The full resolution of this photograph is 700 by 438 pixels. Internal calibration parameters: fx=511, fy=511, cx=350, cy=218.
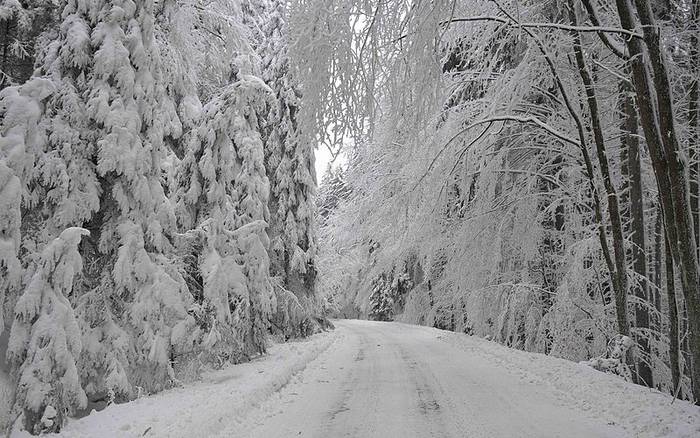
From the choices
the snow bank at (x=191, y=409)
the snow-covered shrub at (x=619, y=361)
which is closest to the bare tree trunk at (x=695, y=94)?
the snow-covered shrub at (x=619, y=361)

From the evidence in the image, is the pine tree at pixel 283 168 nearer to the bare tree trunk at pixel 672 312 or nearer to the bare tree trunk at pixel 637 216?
the bare tree trunk at pixel 637 216

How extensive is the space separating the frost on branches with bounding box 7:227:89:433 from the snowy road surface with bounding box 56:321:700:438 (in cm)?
43

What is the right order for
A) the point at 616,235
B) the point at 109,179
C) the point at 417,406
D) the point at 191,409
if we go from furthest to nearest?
1. the point at 616,235
2. the point at 109,179
3. the point at 417,406
4. the point at 191,409

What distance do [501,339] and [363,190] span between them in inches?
263

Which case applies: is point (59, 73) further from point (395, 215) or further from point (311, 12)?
point (395, 215)

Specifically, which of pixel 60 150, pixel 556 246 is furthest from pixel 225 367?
pixel 556 246

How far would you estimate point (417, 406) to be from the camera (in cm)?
740

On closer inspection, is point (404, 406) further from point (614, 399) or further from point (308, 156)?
point (308, 156)

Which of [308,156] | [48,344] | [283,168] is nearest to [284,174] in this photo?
[283,168]

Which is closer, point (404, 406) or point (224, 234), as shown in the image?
point (404, 406)

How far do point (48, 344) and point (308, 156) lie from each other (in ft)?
16.5

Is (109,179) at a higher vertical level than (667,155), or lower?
lower

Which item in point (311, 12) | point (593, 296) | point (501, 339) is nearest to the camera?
point (311, 12)

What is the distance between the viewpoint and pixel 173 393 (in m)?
8.19
